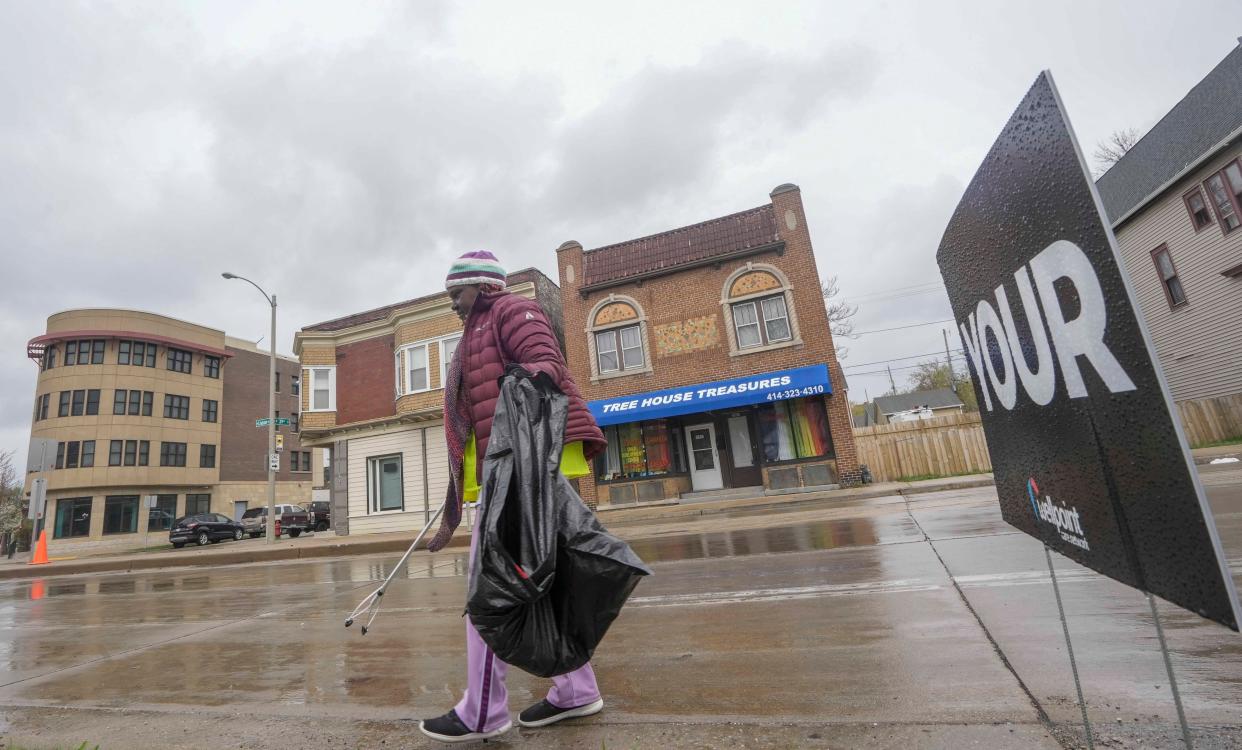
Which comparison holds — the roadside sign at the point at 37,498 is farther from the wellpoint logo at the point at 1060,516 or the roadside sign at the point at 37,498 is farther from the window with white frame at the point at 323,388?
the wellpoint logo at the point at 1060,516

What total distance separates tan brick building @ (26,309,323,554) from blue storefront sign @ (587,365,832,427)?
108 ft

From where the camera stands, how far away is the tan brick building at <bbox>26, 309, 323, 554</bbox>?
33062mm

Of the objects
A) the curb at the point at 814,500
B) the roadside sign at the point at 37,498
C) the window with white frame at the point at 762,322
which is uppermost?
the window with white frame at the point at 762,322

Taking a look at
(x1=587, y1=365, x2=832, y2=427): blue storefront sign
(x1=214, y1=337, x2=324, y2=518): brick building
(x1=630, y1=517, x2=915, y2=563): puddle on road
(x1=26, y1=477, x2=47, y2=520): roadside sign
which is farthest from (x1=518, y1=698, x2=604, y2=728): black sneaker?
(x1=214, y1=337, x2=324, y2=518): brick building

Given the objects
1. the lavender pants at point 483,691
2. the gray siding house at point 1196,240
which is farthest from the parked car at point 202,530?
the gray siding house at point 1196,240

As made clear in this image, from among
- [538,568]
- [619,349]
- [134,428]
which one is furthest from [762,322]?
[134,428]

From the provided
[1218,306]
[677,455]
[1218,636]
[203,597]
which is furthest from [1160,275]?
[203,597]

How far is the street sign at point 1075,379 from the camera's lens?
1036mm

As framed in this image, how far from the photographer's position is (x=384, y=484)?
19.7 m

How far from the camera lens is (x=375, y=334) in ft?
69.1

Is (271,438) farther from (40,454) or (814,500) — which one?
(814,500)

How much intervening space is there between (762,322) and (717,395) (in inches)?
105

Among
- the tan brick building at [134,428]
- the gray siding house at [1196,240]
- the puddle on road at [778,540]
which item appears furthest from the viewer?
the tan brick building at [134,428]

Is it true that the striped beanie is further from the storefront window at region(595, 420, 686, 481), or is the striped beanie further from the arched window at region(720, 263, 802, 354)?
the storefront window at region(595, 420, 686, 481)
